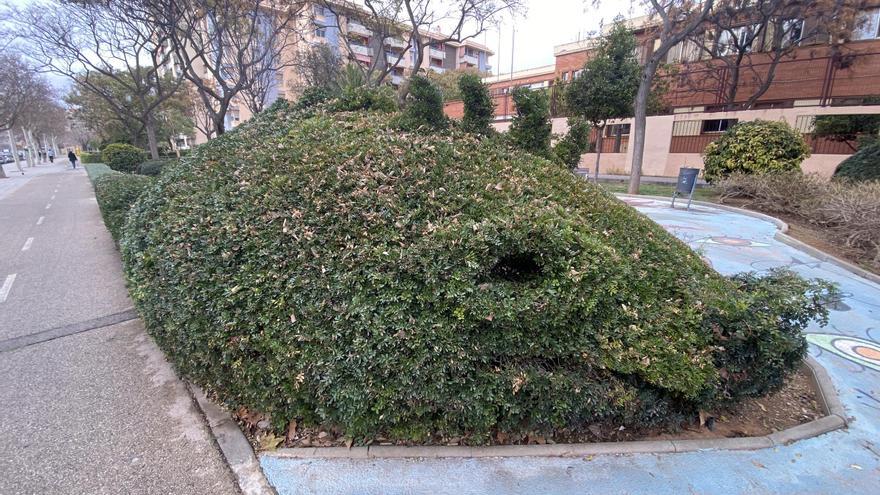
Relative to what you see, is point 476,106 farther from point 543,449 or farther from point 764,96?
point 764,96

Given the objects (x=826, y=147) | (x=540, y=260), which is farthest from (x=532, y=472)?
(x=826, y=147)

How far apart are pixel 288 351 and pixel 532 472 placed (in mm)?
1498

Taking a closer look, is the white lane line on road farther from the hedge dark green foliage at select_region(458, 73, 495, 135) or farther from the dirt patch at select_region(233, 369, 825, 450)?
the hedge dark green foliage at select_region(458, 73, 495, 135)

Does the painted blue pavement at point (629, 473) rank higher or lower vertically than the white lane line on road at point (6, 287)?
higher

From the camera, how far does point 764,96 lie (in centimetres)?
1942

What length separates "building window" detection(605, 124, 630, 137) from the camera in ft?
67.9

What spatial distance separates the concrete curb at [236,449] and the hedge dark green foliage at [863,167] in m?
13.1

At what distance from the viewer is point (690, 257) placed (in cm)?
314

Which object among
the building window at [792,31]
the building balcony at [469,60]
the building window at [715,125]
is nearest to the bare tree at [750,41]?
the building window at [792,31]

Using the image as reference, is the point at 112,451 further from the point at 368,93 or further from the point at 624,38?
the point at 624,38

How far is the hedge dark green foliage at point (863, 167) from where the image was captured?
9.52 meters

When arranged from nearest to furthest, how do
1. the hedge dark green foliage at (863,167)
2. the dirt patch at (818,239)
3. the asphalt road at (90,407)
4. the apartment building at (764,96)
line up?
1. the asphalt road at (90,407)
2. the dirt patch at (818,239)
3. the hedge dark green foliage at (863,167)
4. the apartment building at (764,96)

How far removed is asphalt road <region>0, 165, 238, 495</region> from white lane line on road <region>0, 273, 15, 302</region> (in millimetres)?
18

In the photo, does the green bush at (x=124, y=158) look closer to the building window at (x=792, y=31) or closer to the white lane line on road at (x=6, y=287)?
the white lane line on road at (x=6, y=287)
